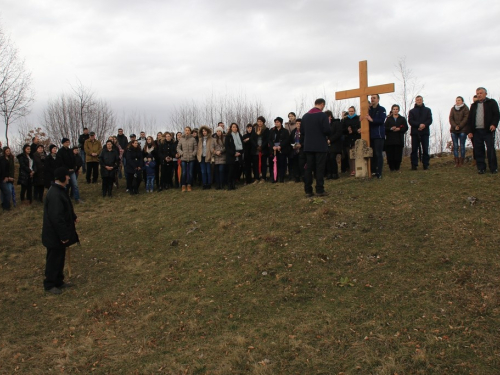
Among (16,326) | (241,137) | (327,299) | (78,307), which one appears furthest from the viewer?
(241,137)

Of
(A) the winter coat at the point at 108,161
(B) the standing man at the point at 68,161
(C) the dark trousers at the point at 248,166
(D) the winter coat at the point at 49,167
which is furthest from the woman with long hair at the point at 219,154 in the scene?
(D) the winter coat at the point at 49,167

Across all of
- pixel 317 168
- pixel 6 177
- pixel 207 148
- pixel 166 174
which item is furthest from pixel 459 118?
pixel 6 177

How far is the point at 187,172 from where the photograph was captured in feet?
47.3

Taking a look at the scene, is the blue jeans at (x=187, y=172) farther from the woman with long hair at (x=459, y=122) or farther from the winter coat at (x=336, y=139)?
the woman with long hair at (x=459, y=122)

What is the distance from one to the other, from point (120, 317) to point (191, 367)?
2.00 m

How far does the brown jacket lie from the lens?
1194 cm

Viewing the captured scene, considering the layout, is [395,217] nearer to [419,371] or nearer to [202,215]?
[419,371]

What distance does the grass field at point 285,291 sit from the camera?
4.96 meters

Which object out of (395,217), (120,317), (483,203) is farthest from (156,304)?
(483,203)

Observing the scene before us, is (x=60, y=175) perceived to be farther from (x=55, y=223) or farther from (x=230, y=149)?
(x=230, y=149)

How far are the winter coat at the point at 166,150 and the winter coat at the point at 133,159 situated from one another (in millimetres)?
716

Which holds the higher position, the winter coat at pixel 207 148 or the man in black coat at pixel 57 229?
the winter coat at pixel 207 148

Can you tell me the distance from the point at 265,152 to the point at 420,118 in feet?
15.5

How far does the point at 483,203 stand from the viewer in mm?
8164
